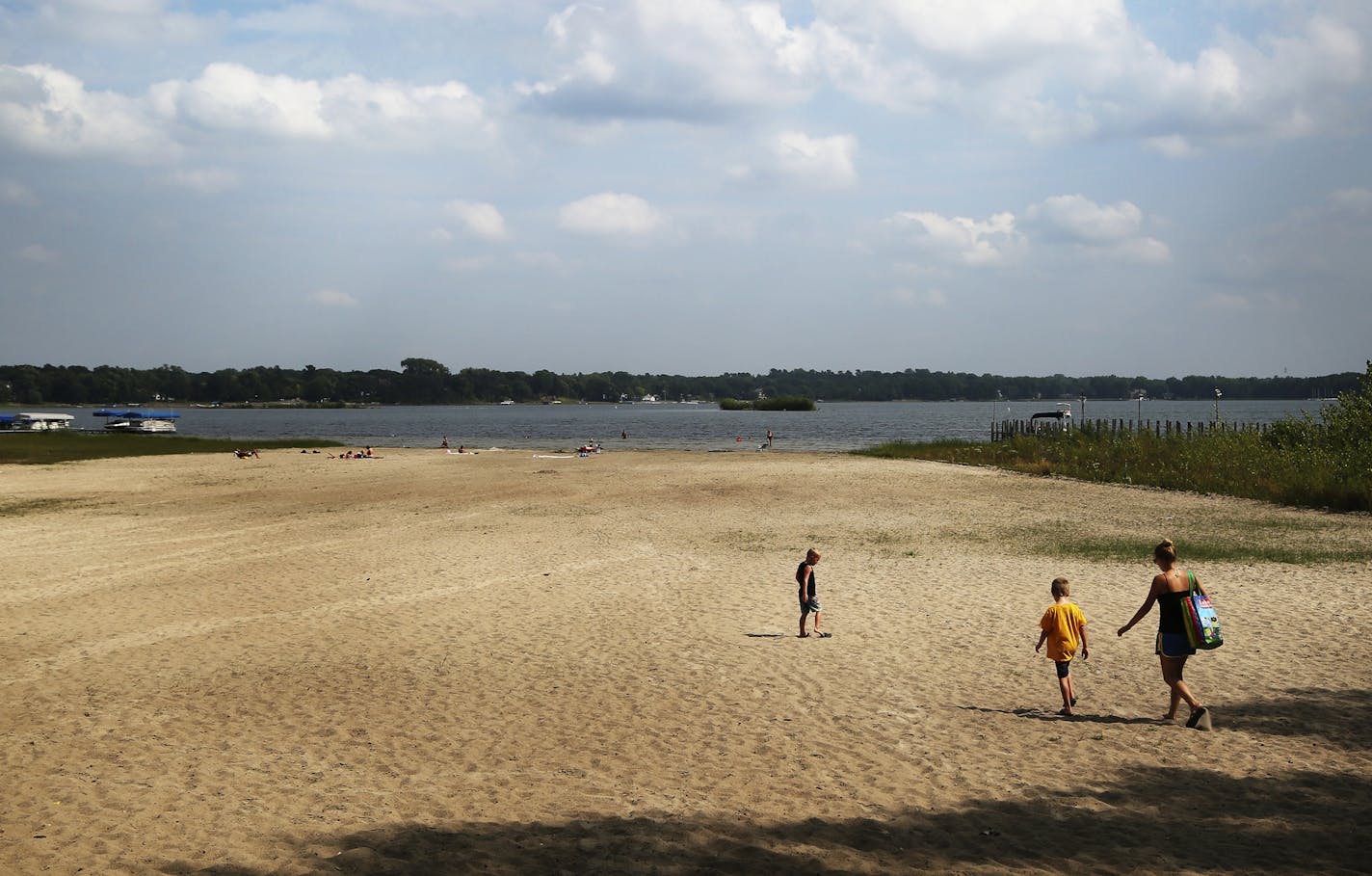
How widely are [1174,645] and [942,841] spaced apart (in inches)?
138

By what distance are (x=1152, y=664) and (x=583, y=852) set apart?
789 cm

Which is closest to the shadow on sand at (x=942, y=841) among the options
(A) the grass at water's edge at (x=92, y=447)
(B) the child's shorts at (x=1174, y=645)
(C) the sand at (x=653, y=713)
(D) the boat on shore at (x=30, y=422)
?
(C) the sand at (x=653, y=713)

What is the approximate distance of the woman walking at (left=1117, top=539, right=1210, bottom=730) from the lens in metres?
9.27

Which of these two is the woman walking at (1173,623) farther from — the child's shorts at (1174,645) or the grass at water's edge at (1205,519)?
the grass at water's edge at (1205,519)

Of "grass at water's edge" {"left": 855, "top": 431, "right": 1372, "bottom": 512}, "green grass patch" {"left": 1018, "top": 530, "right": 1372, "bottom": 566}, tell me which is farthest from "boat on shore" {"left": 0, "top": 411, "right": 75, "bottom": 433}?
"green grass patch" {"left": 1018, "top": 530, "right": 1372, "bottom": 566}

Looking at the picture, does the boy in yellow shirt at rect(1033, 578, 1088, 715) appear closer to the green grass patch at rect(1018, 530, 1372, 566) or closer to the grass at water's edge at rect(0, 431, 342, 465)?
the green grass patch at rect(1018, 530, 1372, 566)

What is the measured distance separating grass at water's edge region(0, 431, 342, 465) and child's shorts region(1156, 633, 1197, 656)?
174ft

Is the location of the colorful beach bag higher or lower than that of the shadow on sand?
higher

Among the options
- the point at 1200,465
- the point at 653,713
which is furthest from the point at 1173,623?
the point at 1200,465

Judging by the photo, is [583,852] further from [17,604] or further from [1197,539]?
[1197,539]

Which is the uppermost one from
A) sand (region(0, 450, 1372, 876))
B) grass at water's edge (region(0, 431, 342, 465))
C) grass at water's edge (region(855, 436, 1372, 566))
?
grass at water's edge (region(855, 436, 1372, 566))

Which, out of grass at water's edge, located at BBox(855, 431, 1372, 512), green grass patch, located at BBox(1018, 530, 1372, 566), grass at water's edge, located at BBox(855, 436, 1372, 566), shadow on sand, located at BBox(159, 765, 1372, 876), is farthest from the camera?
grass at water's edge, located at BBox(855, 431, 1372, 512)

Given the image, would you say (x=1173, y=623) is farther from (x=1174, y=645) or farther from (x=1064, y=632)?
(x=1064, y=632)

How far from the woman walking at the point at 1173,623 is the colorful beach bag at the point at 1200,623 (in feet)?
0.19
